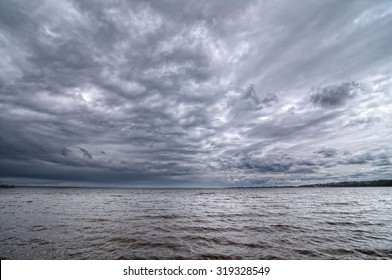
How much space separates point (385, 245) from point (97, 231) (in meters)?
22.2

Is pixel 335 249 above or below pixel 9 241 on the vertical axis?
below

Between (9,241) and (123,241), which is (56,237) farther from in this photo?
(123,241)

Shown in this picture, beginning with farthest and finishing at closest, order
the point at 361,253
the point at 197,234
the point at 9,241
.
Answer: the point at 197,234, the point at 9,241, the point at 361,253

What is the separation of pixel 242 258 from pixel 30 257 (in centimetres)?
1183

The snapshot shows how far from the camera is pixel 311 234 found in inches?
644
